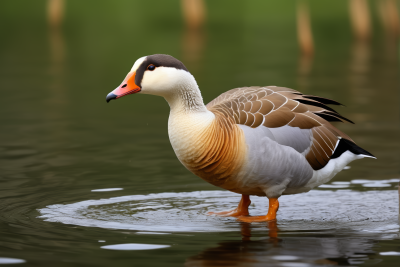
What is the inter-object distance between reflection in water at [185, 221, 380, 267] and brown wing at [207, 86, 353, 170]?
4.33ft

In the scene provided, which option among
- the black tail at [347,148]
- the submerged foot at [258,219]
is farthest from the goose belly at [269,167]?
the black tail at [347,148]

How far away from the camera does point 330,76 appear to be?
74.6ft

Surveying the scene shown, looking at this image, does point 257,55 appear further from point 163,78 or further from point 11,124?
point 163,78

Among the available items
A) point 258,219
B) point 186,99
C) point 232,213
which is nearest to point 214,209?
point 232,213

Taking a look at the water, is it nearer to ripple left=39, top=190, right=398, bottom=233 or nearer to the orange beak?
ripple left=39, top=190, right=398, bottom=233

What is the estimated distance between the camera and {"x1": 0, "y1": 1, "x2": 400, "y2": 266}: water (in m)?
7.09

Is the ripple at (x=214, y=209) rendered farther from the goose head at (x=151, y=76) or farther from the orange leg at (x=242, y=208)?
the goose head at (x=151, y=76)

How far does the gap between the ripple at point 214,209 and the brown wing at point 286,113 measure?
679mm

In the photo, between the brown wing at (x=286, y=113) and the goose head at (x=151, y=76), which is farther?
the brown wing at (x=286, y=113)

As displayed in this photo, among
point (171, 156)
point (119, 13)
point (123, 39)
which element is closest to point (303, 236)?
point (171, 156)

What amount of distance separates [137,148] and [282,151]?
15.2 ft

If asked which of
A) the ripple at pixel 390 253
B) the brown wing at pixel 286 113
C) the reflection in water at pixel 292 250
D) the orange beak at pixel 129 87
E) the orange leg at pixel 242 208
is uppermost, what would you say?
the orange beak at pixel 129 87

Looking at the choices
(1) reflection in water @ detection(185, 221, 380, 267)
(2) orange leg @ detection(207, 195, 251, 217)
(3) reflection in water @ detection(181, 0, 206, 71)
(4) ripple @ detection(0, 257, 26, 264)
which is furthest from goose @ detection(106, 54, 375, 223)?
(3) reflection in water @ detection(181, 0, 206, 71)

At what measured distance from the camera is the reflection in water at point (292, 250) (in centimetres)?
667
